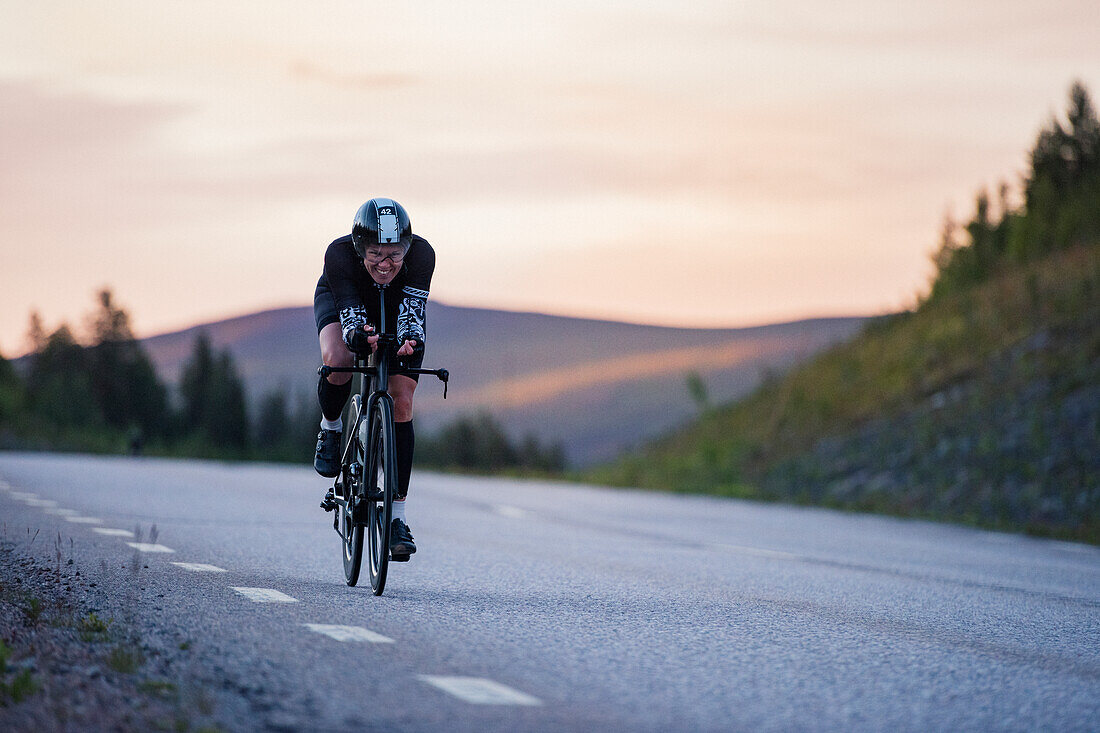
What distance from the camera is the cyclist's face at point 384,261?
7695 mm

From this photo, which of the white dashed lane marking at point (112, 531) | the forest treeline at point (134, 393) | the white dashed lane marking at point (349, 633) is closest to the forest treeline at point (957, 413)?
the white dashed lane marking at point (112, 531)

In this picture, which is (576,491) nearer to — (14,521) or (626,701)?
(14,521)

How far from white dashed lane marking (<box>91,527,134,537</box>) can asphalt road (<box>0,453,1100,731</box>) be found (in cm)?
15

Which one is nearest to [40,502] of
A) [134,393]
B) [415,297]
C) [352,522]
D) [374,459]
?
[352,522]

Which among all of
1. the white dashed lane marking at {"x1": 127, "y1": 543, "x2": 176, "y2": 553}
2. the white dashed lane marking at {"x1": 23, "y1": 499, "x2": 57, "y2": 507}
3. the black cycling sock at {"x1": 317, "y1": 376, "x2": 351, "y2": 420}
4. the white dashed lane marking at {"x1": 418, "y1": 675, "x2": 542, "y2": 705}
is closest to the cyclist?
the black cycling sock at {"x1": 317, "y1": 376, "x2": 351, "y2": 420}

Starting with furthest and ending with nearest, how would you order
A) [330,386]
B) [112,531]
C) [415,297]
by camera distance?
1. [112,531]
2. [330,386]
3. [415,297]

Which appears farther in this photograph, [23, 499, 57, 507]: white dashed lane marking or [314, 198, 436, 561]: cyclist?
[23, 499, 57, 507]: white dashed lane marking

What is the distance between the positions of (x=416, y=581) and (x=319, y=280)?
183 centimetres

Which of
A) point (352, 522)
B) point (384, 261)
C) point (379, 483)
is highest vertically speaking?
point (384, 261)

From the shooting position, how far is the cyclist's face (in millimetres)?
7695

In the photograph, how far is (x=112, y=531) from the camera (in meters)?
11.5

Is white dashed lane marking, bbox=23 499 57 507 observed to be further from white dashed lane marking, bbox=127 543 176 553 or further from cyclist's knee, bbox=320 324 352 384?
cyclist's knee, bbox=320 324 352 384

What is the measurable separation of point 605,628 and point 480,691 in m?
1.82

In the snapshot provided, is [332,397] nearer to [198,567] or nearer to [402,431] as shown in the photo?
[402,431]
